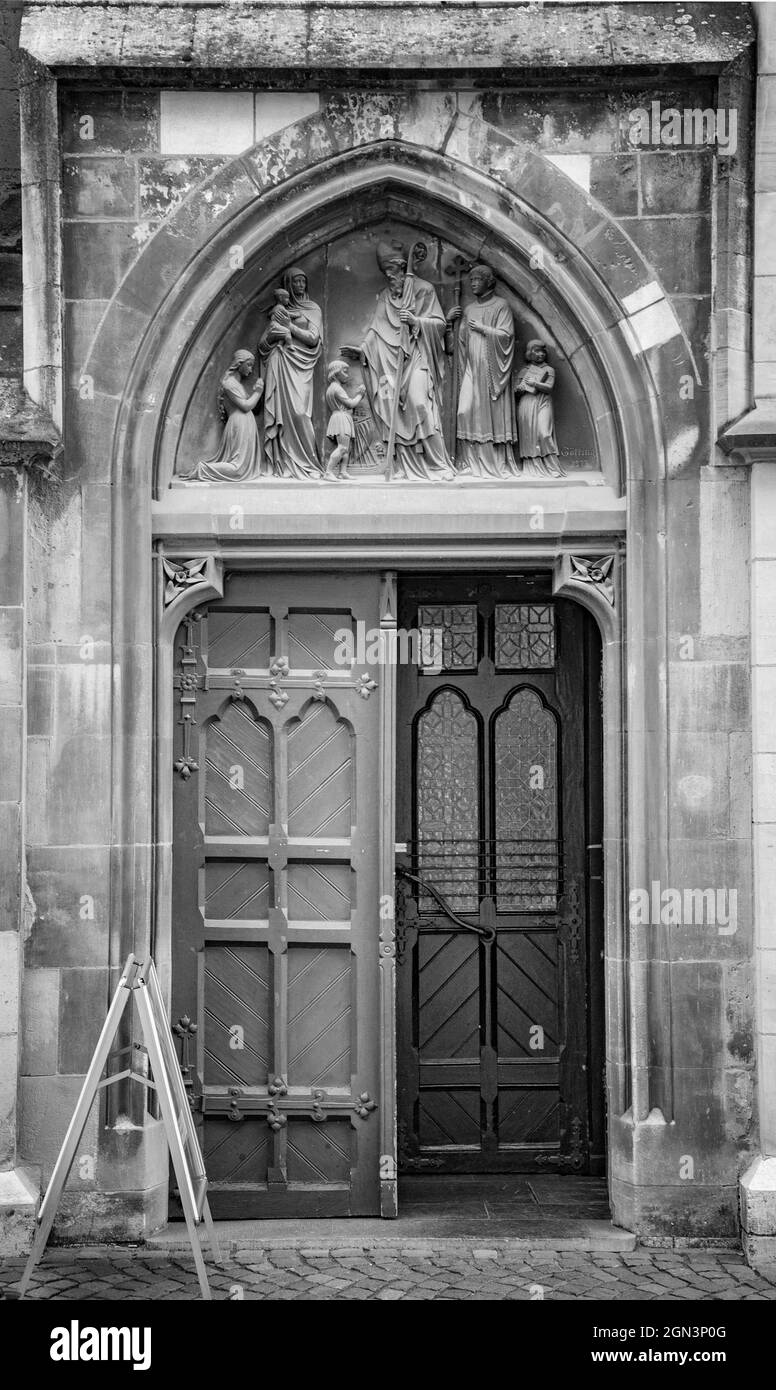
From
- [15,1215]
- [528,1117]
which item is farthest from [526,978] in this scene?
[15,1215]

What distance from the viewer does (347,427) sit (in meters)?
6.40

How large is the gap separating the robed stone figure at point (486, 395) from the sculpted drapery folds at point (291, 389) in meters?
0.69

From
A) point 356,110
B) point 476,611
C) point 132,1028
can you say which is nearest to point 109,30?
point 356,110

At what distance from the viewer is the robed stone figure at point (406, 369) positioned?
253 inches

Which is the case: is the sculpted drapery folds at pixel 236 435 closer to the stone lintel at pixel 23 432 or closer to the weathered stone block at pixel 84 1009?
the stone lintel at pixel 23 432

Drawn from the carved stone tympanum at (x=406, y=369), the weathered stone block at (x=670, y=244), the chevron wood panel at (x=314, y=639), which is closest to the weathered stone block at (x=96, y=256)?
the carved stone tympanum at (x=406, y=369)

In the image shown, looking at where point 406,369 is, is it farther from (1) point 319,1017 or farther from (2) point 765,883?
(1) point 319,1017

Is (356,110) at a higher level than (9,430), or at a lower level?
higher

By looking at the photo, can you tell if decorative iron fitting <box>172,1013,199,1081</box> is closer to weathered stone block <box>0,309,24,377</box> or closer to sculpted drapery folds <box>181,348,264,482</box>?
sculpted drapery folds <box>181,348,264,482</box>

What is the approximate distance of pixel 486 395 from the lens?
6.45 metres

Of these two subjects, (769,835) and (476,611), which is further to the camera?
(476,611)

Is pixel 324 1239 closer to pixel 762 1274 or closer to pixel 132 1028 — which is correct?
pixel 132 1028

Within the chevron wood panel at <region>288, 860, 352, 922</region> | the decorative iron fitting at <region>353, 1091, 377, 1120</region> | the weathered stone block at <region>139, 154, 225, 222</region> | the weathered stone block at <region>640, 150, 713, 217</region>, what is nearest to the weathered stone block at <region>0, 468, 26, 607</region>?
the weathered stone block at <region>139, 154, 225, 222</region>

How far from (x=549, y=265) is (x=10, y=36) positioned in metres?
3.03
